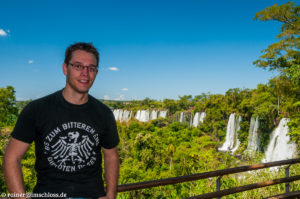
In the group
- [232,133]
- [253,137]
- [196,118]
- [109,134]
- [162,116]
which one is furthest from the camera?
[162,116]

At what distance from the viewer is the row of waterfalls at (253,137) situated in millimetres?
15455

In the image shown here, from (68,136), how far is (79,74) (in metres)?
0.38

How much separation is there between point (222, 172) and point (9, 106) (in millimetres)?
20592

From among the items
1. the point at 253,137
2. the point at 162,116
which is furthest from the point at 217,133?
the point at 162,116

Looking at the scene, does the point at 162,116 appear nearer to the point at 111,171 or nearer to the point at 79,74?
the point at 111,171

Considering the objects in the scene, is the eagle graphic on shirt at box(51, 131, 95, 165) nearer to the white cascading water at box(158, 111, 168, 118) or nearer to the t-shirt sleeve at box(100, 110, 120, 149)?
the t-shirt sleeve at box(100, 110, 120, 149)

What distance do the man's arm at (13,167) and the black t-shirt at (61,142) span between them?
5cm

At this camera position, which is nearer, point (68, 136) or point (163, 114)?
point (68, 136)

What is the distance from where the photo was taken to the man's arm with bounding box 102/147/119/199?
4.52 feet

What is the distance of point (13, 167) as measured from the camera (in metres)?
1.09

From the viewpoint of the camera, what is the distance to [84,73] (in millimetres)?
1271

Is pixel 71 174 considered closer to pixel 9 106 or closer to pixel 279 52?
pixel 279 52

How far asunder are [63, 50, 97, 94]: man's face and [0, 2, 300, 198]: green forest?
1874 millimetres

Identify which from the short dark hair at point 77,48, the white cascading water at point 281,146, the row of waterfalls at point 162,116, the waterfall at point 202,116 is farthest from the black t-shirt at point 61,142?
the waterfall at point 202,116
